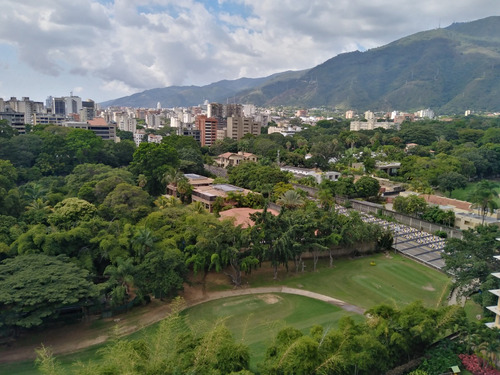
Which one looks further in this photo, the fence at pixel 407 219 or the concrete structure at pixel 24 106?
the concrete structure at pixel 24 106

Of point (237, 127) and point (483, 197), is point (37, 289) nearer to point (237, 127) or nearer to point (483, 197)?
point (483, 197)

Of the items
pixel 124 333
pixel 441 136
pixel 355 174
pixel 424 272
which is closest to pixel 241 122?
pixel 355 174

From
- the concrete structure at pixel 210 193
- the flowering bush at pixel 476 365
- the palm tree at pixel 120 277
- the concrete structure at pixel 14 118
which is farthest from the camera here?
the concrete structure at pixel 14 118

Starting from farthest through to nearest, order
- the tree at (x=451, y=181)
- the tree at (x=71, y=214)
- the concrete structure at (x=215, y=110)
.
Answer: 1. the concrete structure at (x=215, y=110)
2. the tree at (x=451, y=181)
3. the tree at (x=71, y=214)

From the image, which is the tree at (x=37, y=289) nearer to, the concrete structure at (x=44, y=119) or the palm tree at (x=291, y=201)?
the palm tree at (x=291, y=201)

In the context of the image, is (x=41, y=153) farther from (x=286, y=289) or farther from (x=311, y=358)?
(x=311, y=358)

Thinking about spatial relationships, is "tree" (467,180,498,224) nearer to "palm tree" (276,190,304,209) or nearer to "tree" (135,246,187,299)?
"palm tree" (276,190,304,209)

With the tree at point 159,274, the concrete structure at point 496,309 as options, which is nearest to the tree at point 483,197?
the concrete structure at point 496,309
